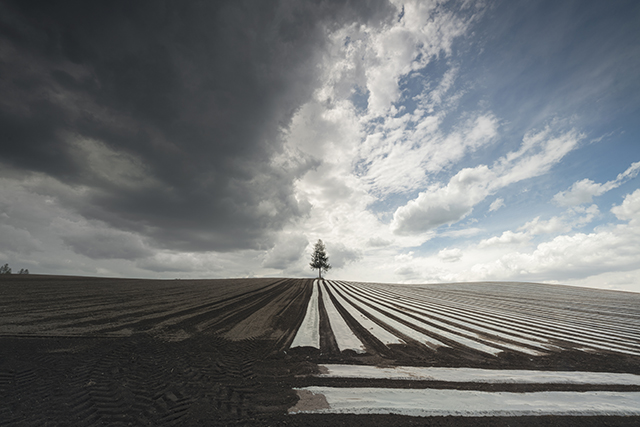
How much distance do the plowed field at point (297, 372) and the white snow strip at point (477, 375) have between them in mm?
50

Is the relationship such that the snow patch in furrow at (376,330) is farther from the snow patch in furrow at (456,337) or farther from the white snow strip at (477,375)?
the white snow strip at (477,375)

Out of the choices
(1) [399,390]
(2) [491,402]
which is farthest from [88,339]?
(2) [491,402]

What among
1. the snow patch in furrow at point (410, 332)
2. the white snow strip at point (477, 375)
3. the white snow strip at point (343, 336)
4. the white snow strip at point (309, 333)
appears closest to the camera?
the white snow strip at point (477, 375)

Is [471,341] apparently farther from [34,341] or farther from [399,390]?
[34,341]

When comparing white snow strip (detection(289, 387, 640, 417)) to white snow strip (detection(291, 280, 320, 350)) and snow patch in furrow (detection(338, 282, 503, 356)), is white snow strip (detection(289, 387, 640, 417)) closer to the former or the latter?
snow patch in furrow (detection(338, 282, 503, 356))

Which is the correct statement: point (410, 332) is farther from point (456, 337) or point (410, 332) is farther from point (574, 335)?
point (574, 335)

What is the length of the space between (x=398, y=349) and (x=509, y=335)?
6115 mm

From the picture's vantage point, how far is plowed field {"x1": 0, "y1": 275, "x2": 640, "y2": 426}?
13.4 ft

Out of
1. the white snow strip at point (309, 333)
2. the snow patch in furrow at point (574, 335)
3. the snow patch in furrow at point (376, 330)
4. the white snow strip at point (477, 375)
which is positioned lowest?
the snow patch in furrow at point (574, 335)

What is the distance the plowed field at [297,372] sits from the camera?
4094 mm

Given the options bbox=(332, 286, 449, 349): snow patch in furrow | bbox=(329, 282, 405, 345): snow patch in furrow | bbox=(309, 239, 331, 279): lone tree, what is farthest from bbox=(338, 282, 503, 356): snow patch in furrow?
bbox=(309, 239, 331, 279): lone tree

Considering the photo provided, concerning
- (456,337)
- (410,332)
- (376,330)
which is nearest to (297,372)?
(376,330)

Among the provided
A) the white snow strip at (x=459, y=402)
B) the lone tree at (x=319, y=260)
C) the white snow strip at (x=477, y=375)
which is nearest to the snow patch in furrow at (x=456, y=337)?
the white snow strip at (x=477, y=375)

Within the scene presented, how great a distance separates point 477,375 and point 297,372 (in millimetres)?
4445
